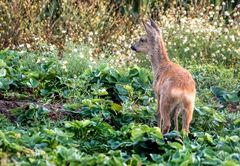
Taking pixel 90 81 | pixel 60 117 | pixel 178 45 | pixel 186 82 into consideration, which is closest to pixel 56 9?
pixel 178 45

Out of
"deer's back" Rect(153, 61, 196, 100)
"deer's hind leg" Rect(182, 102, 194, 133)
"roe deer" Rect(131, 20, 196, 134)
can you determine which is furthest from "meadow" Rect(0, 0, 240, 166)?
"deer's back" Rect(153, 61, 196, 100)

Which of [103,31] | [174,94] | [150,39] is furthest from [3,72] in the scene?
[103,31]

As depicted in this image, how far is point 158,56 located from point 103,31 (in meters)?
4.58

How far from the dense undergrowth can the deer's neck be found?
45 centimetres

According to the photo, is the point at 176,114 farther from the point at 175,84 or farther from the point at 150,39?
the point at 150,39

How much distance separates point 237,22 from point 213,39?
113cm

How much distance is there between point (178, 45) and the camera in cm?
1223

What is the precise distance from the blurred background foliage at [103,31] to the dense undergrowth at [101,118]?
108 centimetres

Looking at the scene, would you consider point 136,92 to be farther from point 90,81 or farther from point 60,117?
point 60,117

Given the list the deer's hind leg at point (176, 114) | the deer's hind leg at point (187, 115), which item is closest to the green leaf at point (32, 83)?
the deer's hind leg at point (176, 114)

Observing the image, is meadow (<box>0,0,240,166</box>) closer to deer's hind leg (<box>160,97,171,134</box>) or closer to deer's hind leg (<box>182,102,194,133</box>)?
deer's hind leg (<box>182,102,194,133</box>)

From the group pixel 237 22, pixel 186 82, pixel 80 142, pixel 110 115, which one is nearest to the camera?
pixel 80 142

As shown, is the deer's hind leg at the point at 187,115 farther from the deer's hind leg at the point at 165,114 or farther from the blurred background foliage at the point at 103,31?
the blurred background foliage at the point at 103,31

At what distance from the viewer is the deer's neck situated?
350 inches
